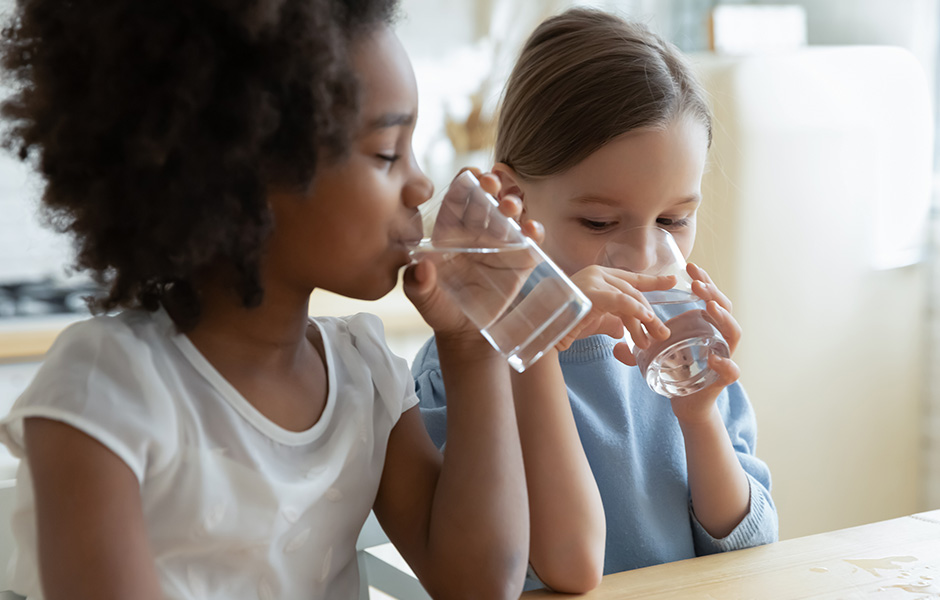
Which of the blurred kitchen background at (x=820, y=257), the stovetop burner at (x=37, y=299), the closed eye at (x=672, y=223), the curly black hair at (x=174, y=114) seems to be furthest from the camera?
the stovetop burner at (x=37, y=299)

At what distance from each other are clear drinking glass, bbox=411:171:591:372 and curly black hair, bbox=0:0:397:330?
129 mm

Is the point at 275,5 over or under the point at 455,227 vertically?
over

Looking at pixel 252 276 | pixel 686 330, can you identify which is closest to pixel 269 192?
pixel 252 276

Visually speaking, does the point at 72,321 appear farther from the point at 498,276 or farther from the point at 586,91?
the point at 498,276

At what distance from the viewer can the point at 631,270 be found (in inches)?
37.7

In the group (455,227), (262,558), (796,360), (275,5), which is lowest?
(796,360)

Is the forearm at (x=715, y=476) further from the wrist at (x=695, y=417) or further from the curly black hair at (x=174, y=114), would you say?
the curly black hair at (x=174, y=114)

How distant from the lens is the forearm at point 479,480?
86 centimetres

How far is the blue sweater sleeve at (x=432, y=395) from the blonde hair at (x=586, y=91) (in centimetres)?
27

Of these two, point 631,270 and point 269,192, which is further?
point 631,270

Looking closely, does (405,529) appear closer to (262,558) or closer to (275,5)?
(262,558)

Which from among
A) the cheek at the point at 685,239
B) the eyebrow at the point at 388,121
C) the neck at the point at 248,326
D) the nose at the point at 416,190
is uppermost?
the eyebrow at the point at 388,121

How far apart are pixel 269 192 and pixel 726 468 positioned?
2.08 ft

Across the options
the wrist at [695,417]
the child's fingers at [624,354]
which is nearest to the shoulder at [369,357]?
the child's fingers at [624,354]
